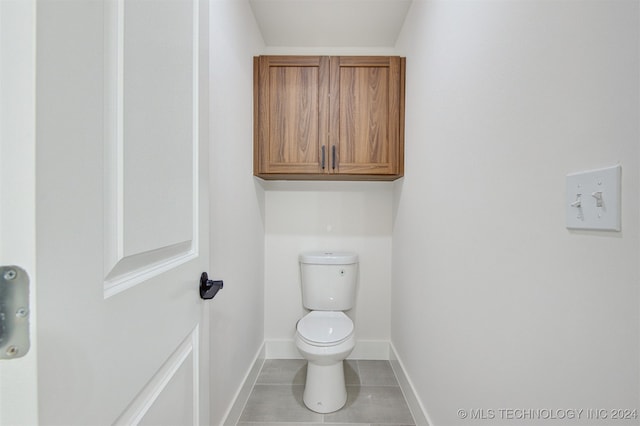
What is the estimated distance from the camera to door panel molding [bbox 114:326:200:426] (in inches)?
17.9

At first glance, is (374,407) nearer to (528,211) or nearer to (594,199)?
(528,211)

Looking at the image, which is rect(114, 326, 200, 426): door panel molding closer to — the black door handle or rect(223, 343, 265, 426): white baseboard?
the black door handle

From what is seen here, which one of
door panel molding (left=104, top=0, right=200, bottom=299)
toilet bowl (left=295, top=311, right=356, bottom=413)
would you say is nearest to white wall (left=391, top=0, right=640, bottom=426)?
toilet bowl (left=295, top=311, right=356, bottom=413)

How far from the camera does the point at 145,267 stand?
18.9 inches

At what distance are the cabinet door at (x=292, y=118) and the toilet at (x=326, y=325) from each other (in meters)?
0.67

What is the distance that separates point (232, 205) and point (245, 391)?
1.07 metres

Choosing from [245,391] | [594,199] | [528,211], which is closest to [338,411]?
[245,391]

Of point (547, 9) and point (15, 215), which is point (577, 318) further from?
point (15, 215)

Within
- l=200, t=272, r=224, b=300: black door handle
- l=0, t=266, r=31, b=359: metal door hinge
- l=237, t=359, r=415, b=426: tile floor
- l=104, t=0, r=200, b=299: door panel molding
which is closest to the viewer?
l=0, t=266, r=31, b=359: metal door hinge

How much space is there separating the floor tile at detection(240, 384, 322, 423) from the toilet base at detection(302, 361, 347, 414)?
0.16ft

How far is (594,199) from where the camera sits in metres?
0.53

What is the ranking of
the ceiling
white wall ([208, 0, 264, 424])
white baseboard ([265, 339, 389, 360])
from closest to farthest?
white wall ([208, 0, 264, 424]) < the ceiling < white baseboard ([265, 339, 389, 360])

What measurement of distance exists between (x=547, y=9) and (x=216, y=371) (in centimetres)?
158

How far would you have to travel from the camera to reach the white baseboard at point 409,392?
1392mm
